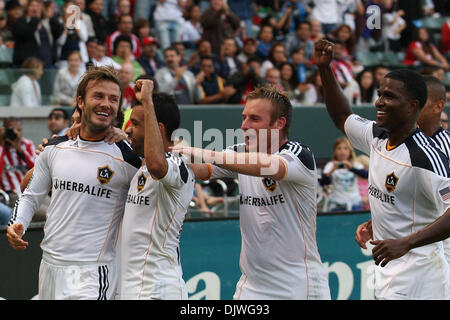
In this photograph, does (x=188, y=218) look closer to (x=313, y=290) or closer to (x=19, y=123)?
(x=19, y=123)

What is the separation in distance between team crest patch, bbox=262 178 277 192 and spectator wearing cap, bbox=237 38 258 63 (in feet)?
30.8

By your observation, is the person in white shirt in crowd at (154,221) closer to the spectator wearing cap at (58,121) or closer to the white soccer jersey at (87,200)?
the white soccer jersey at (87,200)

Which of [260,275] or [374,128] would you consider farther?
[374,128]

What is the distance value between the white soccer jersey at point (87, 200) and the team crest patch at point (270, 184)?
2.88 feet

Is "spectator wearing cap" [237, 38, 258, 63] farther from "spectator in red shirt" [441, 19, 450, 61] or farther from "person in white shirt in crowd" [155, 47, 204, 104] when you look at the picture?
"spectator in red shirt" [441, 19, 450, 61]

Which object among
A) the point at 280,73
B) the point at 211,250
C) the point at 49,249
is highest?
the point at 280,73

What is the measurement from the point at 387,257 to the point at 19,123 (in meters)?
6.29

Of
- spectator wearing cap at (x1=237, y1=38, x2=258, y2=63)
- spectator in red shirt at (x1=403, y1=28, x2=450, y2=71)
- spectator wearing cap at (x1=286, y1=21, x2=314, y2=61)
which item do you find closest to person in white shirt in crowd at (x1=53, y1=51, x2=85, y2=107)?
spectator wearing cap at (x1=237, y1=38, x2=258, y2=63)

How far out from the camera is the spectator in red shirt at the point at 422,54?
17109mm

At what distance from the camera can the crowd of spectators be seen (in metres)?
12.2

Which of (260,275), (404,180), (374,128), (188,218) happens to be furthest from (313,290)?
(188,218)

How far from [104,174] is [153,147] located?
28.1 inches

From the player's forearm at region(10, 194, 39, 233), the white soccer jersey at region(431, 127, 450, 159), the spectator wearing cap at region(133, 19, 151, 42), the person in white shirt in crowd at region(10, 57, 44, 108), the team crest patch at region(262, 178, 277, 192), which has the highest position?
the spectator wearing cap at region(133, 19, 151, 42)

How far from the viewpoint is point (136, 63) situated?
1281cm
